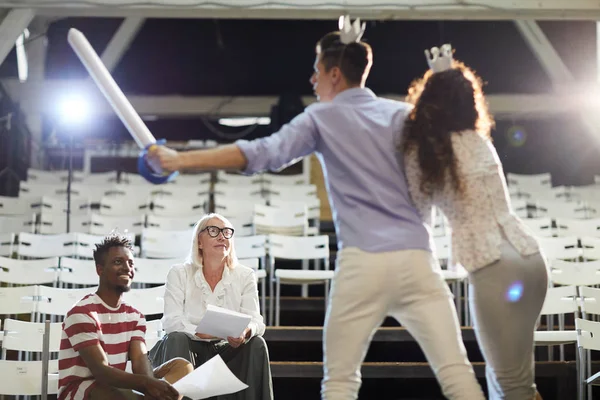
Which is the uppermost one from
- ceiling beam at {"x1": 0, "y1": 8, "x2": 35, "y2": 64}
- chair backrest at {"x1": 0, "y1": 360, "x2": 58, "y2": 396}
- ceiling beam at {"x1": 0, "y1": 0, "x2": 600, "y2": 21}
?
ceiling beam at {"x1": 0, "y1": 0, "x2": 600, "y2": 21}

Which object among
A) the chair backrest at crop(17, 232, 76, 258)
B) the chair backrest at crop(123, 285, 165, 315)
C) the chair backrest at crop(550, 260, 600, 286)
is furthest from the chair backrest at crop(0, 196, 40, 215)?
the chair backrest at crop(550, 260, 600, 286)

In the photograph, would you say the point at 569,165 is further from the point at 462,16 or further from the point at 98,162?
the point at 98,162

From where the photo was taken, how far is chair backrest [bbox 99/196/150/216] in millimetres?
8508

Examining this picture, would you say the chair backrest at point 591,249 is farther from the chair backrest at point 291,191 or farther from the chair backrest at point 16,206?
the chair backrest at point 16,206

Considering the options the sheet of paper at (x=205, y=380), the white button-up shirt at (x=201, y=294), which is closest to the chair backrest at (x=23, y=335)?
the white button-up shirt at (x=201, y=294)

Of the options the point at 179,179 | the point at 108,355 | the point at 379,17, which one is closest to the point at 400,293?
the point at 108,355

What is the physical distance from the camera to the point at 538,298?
7.63ft

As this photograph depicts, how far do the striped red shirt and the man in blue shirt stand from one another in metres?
1.19

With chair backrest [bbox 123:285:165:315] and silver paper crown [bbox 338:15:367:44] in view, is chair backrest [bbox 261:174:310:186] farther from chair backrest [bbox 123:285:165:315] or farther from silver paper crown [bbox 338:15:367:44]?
silver paper crown [bbox 338:15:367:44]

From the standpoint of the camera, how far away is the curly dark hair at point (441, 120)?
2354mm

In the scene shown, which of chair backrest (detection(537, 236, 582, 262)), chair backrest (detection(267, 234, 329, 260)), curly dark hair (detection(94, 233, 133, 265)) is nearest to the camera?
curly dark hair (detection(94, 233, 133, 265))

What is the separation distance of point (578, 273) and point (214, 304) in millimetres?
2739

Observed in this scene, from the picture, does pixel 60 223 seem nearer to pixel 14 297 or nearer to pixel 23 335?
pixel 14 297

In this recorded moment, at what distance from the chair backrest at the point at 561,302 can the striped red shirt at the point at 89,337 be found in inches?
108
